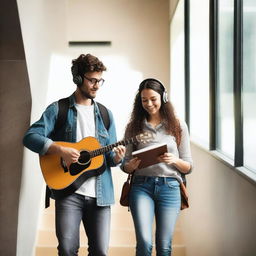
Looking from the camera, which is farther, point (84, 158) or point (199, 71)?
point (199, 71)

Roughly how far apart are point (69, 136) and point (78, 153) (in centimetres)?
11

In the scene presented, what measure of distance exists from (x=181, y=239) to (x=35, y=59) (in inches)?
91.2

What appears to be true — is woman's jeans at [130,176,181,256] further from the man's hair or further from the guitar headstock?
the man's hair

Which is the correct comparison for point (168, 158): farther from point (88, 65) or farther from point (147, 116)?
point (88, 65)

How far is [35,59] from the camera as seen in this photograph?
3.12m

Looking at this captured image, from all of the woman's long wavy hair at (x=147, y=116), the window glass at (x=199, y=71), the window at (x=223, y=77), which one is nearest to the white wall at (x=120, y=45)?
the window at (x=223, y=77)

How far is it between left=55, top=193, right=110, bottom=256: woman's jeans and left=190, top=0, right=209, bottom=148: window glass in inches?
55.1

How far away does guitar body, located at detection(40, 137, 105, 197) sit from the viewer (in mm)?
2402

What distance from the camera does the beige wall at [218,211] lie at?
210cm

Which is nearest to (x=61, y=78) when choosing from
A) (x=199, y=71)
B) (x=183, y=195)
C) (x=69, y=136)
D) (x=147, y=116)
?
(x=199, y=71)

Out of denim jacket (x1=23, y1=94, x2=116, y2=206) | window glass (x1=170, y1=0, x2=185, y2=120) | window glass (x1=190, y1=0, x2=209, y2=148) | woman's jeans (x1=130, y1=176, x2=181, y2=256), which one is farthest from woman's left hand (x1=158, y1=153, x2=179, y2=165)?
window glass (x1=170, y1=0, x2=185, y2=120)

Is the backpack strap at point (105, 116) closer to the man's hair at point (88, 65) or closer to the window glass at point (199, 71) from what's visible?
the man's hair at point (88, 65)

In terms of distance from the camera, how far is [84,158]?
2514 millimetres

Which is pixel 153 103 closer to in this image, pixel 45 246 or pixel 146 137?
pixel 146 137
